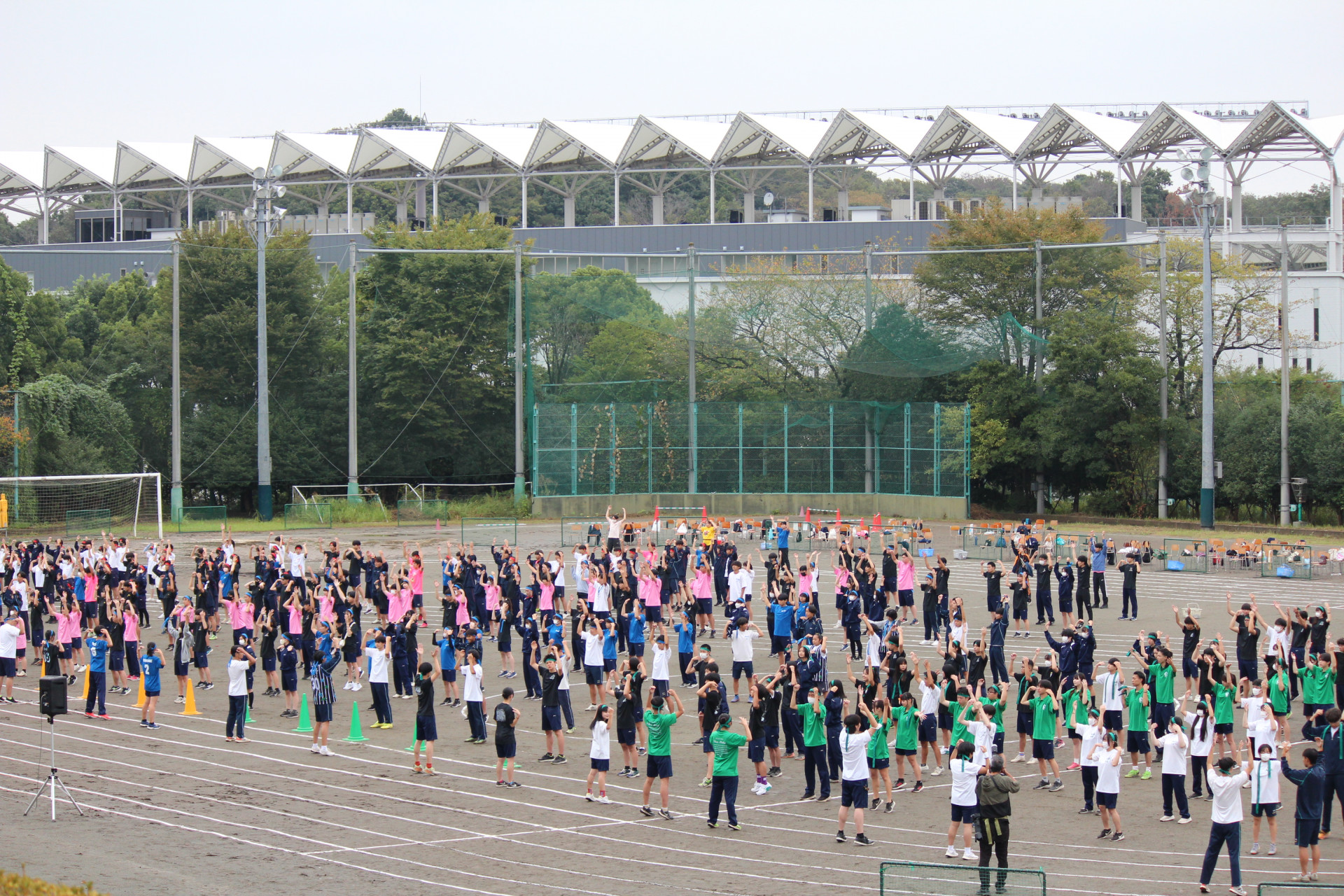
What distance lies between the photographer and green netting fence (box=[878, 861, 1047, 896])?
10422mm

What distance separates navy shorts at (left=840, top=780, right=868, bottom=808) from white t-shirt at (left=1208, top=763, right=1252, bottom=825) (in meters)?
3.34

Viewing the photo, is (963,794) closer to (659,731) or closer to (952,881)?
(952,881)

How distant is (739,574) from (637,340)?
25.5 metres

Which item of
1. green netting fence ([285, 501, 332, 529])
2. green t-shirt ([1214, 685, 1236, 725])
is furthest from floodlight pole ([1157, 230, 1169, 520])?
green t-shirt ([1214, 685, 1236, 725])

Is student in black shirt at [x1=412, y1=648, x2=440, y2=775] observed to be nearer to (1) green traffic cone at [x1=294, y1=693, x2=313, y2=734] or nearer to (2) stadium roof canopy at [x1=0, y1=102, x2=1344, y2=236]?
(1) green traffic cone at [x1=294, y1=693, x2=313, y2=734]

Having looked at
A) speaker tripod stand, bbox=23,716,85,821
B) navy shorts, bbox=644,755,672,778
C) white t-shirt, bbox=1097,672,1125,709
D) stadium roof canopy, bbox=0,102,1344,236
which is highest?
stadium roof canopy, bbox=0,102,1344,236

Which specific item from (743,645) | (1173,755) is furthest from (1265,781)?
(743,645)

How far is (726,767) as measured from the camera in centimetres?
1413

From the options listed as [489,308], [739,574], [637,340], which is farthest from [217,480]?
[739,574]

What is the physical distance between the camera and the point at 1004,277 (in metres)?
47.8

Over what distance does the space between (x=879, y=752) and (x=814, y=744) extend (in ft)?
2.54

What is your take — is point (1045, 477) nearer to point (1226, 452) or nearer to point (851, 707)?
point (1226, 452)

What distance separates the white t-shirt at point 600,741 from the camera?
15039mm

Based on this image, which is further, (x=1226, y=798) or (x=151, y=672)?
(x=151, y=672)
